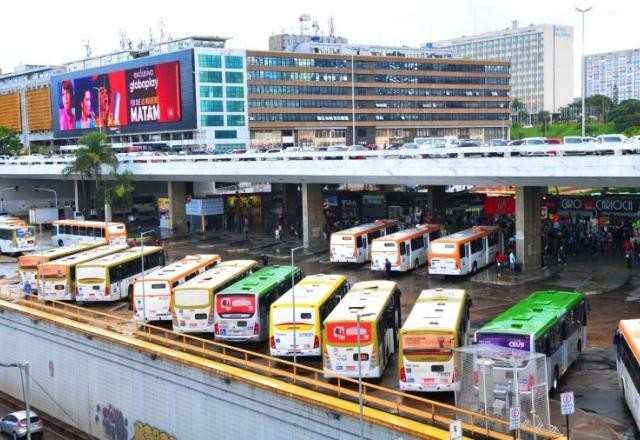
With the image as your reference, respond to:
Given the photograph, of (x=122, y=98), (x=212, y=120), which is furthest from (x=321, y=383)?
(x=122, y=98)

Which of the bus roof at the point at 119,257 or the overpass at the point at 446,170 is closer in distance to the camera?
the overpass at the point at 446,170

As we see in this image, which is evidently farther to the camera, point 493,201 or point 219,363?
point 493,201

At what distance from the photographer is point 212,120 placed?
384 feet

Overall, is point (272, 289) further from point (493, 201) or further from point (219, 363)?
point (493, 201)

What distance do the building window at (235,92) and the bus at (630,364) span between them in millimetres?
102018

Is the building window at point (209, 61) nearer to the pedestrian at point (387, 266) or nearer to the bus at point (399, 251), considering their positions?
the bus at point (399, 251)

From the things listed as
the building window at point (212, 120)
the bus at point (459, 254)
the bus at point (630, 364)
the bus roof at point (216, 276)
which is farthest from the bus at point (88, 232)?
the building window at point (212, 120)

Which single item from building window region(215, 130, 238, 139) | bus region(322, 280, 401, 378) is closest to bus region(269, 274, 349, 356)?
bus region(322, 280, 401, 378)

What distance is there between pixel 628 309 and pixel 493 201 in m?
19.8

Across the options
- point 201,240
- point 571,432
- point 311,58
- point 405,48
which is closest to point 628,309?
point 571,432

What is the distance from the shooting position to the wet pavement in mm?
20375

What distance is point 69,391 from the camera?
103ft

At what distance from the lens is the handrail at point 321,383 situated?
18.2 meters

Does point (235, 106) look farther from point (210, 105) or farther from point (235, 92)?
point (210, 105)
